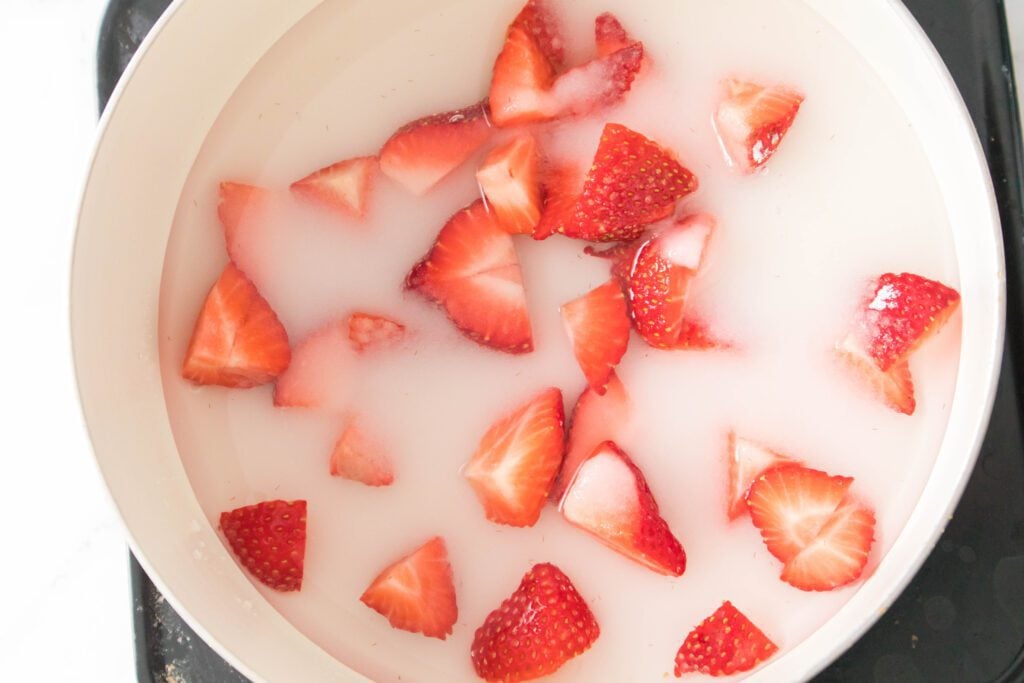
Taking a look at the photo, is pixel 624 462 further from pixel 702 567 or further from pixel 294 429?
pixel 294 429

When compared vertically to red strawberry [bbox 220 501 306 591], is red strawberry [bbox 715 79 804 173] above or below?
above

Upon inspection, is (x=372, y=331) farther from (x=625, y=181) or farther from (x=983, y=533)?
(x=983, y=533)

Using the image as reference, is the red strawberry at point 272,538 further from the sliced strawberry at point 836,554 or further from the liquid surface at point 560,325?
the sliced strawberry at point 836,554

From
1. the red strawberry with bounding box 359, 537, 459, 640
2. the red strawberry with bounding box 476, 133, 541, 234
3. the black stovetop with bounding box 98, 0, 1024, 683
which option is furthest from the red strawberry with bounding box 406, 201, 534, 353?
the black stovetop with bounding box 98, 0, 1024, 683

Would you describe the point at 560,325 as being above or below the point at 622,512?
above

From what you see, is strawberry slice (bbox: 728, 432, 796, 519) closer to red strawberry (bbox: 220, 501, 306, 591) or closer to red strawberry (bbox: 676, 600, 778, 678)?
red strawberry (bbox: 676, 600, 778, 678)

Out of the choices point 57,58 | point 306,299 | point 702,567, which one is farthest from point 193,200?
point 702,567

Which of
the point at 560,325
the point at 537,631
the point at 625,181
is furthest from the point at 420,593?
the point at 625,181
